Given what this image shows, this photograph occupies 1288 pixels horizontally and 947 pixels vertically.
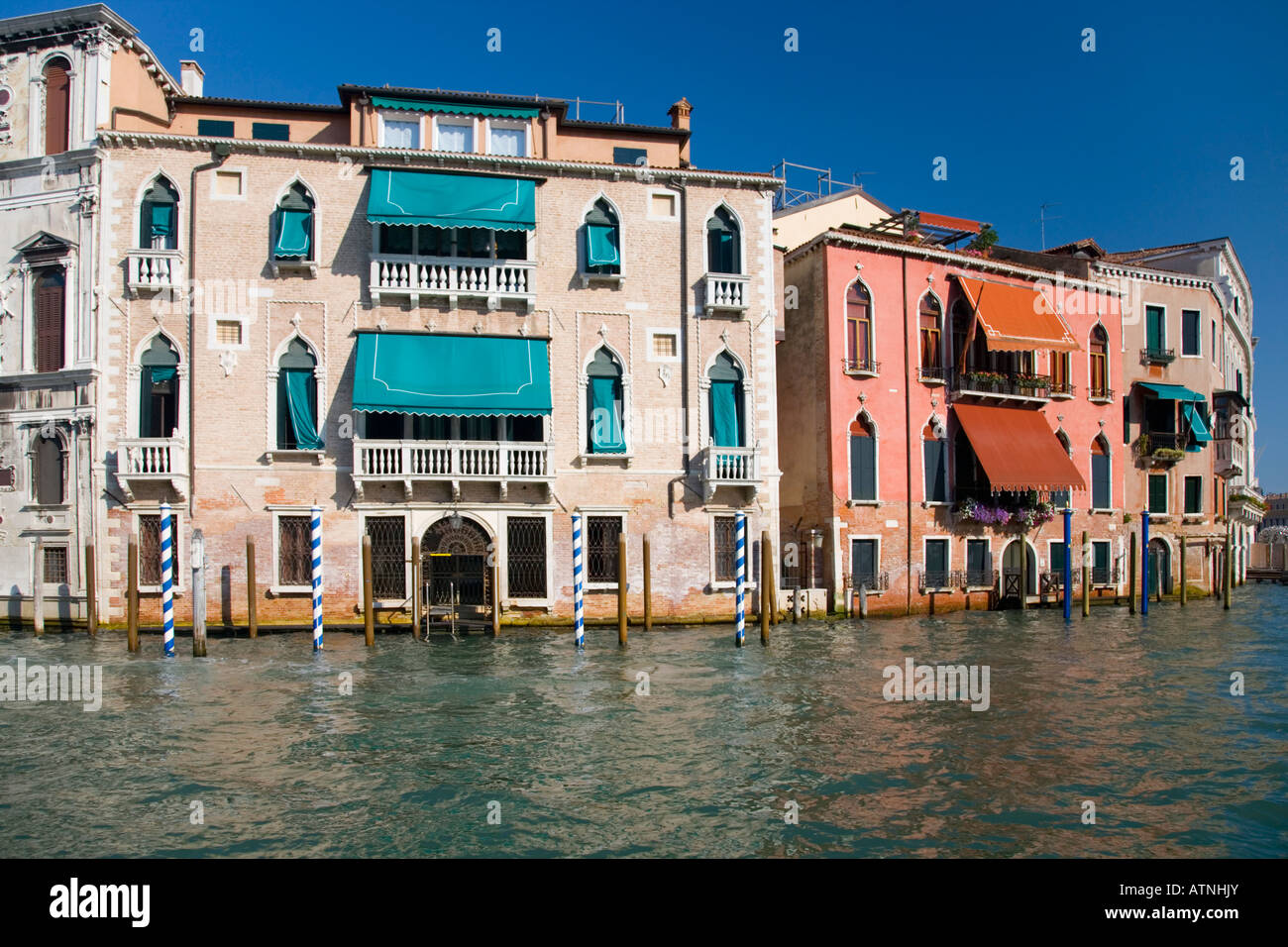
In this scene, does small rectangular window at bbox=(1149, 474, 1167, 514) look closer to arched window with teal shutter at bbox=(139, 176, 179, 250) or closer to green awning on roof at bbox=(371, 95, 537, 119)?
green awning on roof at bbox=(371, 95, 537, 119)

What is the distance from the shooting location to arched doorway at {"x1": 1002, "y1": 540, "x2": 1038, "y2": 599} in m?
25.3

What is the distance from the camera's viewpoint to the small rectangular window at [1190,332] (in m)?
29.4

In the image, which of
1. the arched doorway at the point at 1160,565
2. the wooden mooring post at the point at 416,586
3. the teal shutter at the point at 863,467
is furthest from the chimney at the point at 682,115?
the arched doorway at the point at 1160,565

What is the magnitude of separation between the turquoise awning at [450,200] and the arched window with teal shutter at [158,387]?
4836 mm

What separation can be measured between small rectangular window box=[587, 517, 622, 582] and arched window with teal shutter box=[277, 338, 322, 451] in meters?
5.72

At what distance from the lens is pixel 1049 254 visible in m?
28.7

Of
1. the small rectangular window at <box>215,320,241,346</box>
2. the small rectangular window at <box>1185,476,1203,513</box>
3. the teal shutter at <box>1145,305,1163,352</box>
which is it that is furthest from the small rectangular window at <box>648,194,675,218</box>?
the small rectangular window at <box>1185,476,1203,513</box>

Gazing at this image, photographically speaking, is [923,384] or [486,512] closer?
[486,512]

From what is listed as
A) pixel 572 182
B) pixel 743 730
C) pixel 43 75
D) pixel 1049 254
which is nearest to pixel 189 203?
pixel 43 75

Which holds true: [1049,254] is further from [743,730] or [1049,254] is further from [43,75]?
[43,75]

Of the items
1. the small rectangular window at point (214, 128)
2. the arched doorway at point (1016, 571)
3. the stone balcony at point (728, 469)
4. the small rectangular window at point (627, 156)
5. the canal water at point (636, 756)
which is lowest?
the canal water at point (636, 756)

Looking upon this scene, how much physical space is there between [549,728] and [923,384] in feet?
53.1

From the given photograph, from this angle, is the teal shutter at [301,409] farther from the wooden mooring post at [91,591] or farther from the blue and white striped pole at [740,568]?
the blue and white striped pole at [740,568]

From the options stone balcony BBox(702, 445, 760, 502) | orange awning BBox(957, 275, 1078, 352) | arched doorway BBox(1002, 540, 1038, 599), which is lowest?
arched doorway BBox(1002, 540, 1038, 599)
